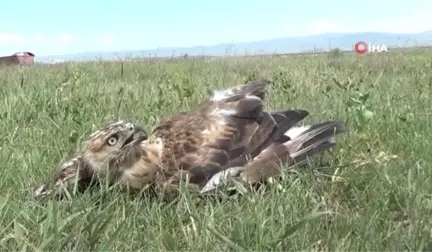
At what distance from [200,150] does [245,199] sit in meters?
0.46

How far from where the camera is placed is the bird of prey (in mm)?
3670

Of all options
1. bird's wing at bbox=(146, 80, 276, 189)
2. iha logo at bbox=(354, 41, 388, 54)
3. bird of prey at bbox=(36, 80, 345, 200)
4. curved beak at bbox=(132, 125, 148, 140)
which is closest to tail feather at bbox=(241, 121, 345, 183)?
bird of prey at bbox=(36, 80, 345, 200)

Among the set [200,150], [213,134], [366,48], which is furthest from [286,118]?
[366,48]

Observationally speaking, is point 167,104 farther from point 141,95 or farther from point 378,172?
point 378,172

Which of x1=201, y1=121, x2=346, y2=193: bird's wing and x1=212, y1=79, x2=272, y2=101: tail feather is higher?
x1=212, y1=79, x2=272, y2=101: tail feather

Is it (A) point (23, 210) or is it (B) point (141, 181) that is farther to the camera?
(B) point (141, 181)

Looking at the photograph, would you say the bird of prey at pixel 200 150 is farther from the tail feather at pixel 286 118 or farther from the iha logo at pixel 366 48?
the iha logo at pixel 366 48

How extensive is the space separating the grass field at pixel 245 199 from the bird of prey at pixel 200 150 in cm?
15

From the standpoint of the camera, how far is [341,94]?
644 centimetres

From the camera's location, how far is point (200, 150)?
3812 millimetres

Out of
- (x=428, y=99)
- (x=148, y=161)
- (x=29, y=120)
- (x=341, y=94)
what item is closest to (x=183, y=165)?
(x=148, y=161)

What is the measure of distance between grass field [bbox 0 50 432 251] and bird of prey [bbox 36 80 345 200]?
0.48 feet

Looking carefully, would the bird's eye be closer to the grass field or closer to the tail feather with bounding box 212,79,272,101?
the grass field

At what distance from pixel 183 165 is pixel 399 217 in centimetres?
120
